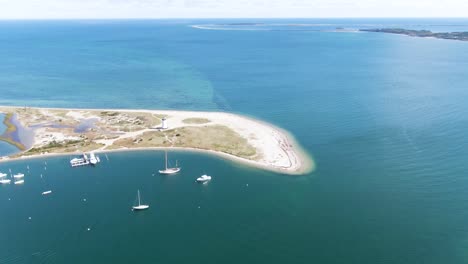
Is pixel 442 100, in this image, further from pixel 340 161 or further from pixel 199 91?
pixel 199 91

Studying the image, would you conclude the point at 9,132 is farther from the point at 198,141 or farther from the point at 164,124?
the point at 198,141

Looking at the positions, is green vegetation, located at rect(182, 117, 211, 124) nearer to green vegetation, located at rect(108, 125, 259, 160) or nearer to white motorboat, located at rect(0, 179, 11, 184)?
green vegetation, located at rect(108, 125, 259, 160)

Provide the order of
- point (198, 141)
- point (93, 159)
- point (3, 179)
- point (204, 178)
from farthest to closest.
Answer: point (198, 141)
point (93, 159)
point (3, 179)
point (204, 178)

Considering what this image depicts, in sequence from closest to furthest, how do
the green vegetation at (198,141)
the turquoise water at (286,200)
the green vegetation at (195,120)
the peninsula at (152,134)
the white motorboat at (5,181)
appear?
the turquoise water at (286,200) < the white motorboat at (5,181) < the peninsula at (152,134) < the green vegetation at (198,141) < the green vegetation at (195,120)

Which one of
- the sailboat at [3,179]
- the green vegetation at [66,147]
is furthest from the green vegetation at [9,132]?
the sailboat at [3,179]

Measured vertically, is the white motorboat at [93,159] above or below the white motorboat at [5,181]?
above

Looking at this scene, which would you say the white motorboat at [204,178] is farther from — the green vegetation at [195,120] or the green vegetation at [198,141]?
the green vegetation at [195,120]

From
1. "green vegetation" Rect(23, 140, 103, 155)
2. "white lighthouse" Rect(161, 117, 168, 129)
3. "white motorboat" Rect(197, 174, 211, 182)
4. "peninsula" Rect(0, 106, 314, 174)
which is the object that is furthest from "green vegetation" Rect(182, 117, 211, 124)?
"white motorboat" Rect(197, 174, 211, 182)

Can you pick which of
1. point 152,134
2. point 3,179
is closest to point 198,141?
point 152,134
